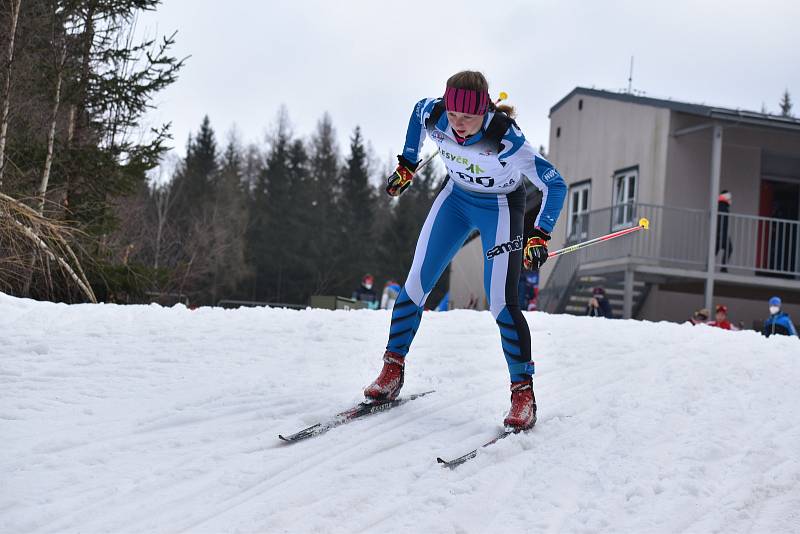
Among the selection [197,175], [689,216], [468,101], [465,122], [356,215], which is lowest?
[465,122]

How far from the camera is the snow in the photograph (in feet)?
9.91

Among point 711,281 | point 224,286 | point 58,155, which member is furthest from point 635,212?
point 224,286

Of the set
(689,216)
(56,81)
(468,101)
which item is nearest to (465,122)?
(468,101)

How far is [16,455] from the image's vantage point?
3373mm

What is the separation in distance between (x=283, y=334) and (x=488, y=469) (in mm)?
3433

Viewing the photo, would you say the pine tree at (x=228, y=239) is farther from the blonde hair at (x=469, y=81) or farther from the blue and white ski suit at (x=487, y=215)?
the blonde hair at (x=469, y=81)

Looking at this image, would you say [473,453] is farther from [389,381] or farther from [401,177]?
[401,177]

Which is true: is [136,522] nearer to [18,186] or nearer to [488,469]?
[488,469]

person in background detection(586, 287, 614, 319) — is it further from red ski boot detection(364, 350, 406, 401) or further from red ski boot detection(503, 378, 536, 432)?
red ski boot detection(503, 378, 536, 432)

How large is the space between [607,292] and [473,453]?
15181 millimetres

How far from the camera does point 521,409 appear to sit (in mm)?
4188

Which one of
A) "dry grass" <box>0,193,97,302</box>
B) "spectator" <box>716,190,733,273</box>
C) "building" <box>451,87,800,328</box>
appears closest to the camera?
"dry grass" <box>0,193,97,302</box>

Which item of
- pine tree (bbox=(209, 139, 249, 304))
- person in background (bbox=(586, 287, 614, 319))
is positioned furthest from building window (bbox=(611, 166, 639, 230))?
pine tree (bbox=(209, 139, 249, 304))

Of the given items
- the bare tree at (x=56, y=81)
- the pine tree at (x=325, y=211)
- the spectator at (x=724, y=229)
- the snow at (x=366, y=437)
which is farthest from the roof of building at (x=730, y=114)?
the pine tree at (x=325, y=211)
